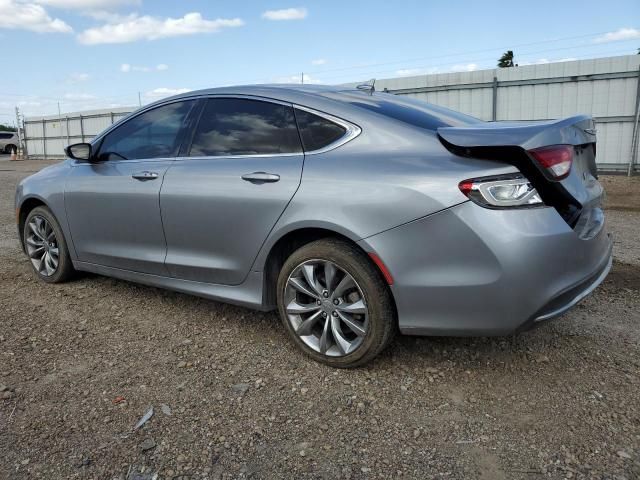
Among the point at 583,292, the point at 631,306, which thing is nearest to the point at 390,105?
the point at 583,292

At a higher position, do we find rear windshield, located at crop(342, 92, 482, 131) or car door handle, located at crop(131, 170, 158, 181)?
rear windshield, located at crop(342, 92, 482, 131)

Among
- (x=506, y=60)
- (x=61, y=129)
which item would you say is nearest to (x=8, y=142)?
(x=61, y=129)

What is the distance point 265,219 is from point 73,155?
211cm

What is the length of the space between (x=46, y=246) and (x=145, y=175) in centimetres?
160

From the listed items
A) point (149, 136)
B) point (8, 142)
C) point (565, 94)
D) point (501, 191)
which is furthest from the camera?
point (8, 142)

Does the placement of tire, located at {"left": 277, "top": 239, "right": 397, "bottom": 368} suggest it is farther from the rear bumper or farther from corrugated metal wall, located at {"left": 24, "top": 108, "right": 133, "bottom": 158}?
corrugated metal wall, located at {"left": 24, "top": 108, "right": 133, "bottom": 158}

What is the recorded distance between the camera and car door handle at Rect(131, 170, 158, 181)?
3.67m

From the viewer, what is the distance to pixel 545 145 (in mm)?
2477

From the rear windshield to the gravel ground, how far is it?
1.33m

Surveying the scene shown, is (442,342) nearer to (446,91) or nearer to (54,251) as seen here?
(54,251)

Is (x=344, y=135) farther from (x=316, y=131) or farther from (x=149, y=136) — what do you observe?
(x=149, y=136)

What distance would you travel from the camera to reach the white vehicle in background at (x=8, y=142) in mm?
39119

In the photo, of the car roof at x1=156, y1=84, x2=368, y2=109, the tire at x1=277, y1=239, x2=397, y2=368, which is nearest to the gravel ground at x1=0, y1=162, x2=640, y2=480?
the tire at x1=277, y1=239, x2=397, y2=368

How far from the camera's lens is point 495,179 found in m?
2.46
